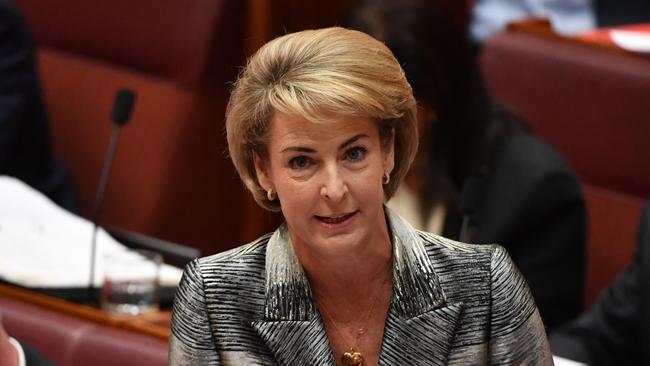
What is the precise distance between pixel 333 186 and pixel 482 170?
111 centimetres

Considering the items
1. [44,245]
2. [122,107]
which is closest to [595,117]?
[122,107]

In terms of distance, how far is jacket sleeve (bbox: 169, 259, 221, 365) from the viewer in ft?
4.65

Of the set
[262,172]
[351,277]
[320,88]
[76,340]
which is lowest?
[76,340]

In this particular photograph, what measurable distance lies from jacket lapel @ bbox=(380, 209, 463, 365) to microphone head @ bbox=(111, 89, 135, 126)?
88 cm

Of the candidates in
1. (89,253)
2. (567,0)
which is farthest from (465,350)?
(567,0)

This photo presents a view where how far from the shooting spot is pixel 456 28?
2.36 m

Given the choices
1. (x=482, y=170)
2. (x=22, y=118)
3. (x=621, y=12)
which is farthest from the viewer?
(x=621, y=12)

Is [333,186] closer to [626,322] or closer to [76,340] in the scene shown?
[76,340]

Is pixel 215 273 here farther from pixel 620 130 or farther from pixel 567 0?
pixel 567 0

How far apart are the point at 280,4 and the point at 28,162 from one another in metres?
0.68

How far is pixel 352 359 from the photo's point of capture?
1.42 metres

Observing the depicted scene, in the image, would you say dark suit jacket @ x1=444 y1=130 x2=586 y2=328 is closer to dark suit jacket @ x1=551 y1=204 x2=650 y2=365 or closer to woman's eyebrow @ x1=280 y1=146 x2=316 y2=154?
dark suit jacket @ x1=551 y1=204 x2=650 y2=365

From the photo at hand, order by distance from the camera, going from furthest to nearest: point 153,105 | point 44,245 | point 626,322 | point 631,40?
point 153,105
point 631,40
point 44,245
point 626,322

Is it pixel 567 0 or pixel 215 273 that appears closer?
pixel 215 273
